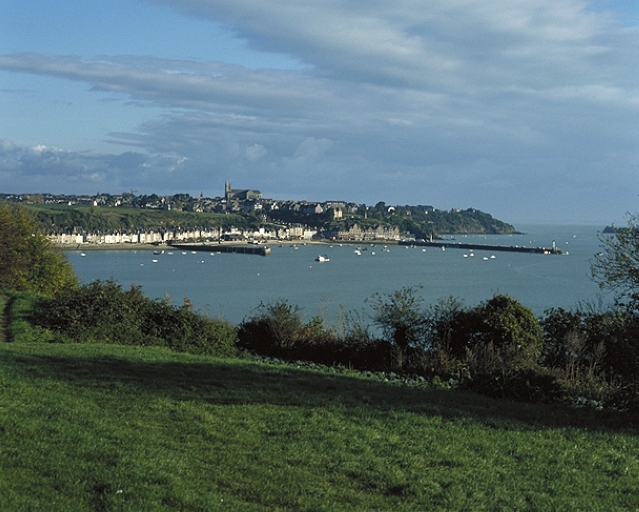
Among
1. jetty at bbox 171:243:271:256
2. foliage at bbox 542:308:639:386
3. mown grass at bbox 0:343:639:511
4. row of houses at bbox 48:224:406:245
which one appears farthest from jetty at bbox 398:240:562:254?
mown grass at bbox 0:343:639:511

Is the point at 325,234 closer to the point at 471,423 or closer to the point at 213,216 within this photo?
the point at 213,216

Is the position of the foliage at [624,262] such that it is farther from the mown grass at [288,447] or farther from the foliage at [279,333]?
the foliage at [279,333]

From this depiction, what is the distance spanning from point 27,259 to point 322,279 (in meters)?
43.0

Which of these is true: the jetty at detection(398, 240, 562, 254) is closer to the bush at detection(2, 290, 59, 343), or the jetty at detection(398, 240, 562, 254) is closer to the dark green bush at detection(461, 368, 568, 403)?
the bush at detection(2, 290, 59, 343)

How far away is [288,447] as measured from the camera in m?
7.31

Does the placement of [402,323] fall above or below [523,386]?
above

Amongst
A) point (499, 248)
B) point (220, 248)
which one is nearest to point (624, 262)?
point (499, 248)

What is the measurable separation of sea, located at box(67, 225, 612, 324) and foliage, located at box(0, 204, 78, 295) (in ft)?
18.1

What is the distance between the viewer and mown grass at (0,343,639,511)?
5812 mm

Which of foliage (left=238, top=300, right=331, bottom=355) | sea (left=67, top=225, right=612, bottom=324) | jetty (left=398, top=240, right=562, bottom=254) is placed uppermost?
jetty (left=398, top=240, right=562, bottom=254)

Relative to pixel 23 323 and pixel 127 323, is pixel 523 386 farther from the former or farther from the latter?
pixel 23 323

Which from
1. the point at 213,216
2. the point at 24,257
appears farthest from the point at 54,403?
the point at 213,216

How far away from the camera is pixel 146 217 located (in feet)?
583

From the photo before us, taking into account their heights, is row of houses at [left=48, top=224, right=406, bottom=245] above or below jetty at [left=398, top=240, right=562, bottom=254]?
above
